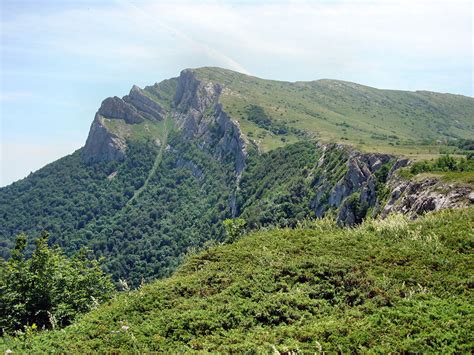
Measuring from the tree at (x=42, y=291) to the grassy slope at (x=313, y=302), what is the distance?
169 inches

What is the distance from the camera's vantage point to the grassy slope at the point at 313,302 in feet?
35.9

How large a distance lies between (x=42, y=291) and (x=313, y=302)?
13.2m

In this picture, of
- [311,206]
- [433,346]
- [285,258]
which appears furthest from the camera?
[311,206]

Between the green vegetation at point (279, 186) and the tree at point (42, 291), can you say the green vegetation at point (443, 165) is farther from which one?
the tree at point (42, 291)

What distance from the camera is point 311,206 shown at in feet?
333

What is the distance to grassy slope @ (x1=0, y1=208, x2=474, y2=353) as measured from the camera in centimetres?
1093

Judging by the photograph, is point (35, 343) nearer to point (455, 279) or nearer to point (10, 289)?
point (10, 289)

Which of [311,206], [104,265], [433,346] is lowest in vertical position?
[104,265]

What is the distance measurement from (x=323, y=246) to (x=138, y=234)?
621ft

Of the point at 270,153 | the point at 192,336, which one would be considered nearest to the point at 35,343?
the point at 192,336

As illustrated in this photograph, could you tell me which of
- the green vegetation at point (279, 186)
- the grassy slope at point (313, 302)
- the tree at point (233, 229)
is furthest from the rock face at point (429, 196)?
the green vegetation at point (279, 186)

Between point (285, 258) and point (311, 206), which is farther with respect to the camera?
point (311, 206)

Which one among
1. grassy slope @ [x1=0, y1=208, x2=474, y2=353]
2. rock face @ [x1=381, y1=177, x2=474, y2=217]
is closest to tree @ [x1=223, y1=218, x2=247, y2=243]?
grassy slope @ [x1=0, y1=208, x2=474, y2=353]

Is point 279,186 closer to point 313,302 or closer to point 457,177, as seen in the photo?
point 457,177
